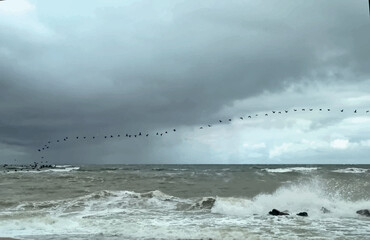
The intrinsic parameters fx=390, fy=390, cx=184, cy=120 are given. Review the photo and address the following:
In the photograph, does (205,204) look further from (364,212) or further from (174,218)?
(364,212)

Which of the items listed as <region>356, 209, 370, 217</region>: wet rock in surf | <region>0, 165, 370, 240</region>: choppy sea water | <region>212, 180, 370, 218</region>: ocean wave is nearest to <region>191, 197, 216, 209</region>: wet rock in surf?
<region>0, 165, 370, 240</region>: choppy sea water

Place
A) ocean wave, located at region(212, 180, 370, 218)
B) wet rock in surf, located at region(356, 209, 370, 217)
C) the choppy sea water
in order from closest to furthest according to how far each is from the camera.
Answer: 1. the choppy sea water
2. wet rock in surf, located at region(356, 209, 370, 217)
3. ocean wave, located at region(212, 180, 370, 218)

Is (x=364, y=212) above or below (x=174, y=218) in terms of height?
above

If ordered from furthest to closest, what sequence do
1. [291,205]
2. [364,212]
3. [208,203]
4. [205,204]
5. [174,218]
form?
[291,205], [208,203], [205,204], [364,212], [174,218]

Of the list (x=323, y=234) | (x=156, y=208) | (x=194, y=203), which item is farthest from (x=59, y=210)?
(x=323, y=234)

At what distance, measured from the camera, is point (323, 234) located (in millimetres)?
11828

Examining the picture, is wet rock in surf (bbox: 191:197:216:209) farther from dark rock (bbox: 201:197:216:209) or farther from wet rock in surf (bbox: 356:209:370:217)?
wet rock in surf (bbox: 356:209:370:217)

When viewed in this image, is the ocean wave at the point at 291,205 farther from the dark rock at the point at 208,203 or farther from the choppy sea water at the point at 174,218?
the dark rock at the point at 208,203

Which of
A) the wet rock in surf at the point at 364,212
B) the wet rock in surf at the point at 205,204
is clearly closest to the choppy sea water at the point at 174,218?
the wet rock in surf at the point at 205,204

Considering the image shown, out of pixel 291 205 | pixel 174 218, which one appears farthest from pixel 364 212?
pixel 174 218

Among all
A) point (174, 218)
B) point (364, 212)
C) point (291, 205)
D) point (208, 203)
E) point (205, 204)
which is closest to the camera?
point (174, 218)

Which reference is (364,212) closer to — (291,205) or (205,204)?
(291,205)

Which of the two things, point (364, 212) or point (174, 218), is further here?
point (364, 212)

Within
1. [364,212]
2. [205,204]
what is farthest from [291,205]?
[205,204]
